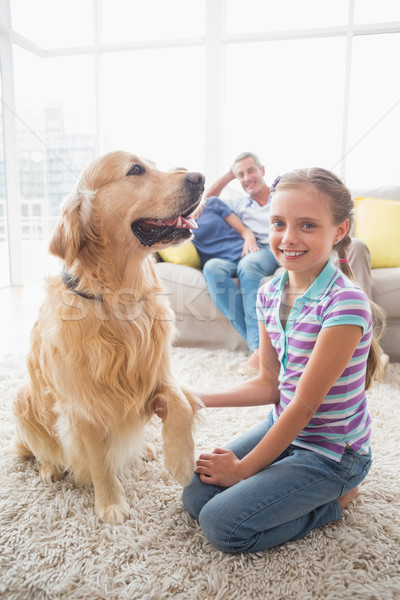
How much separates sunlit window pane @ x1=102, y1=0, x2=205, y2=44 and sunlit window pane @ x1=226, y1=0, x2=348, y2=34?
44 cm

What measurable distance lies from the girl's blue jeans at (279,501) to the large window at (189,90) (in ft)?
14.9

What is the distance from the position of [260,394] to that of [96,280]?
61 cm

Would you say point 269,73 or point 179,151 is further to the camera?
point 179,151

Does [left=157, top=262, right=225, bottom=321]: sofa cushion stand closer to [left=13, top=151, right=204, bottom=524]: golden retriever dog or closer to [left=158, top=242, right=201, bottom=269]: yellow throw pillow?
[left=158, top=242, right=201, bottom=269]: yellow throw pillow

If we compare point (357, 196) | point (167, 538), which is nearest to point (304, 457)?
point (167, 538)

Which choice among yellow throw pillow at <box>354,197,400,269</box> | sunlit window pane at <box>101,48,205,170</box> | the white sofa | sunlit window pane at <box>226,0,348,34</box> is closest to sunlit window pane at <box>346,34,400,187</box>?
sunlit window pane at <box>226,0,348,34</box>

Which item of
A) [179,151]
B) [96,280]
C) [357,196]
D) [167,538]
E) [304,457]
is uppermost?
[179,151]

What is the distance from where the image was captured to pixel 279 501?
1.08 metres

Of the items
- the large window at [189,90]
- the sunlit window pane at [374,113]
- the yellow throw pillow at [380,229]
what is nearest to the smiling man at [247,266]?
the yellow throw pillow at [380,229]

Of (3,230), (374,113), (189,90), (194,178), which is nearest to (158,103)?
(189,90)

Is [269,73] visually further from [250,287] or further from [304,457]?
[304,457]

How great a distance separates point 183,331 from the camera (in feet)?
9.46

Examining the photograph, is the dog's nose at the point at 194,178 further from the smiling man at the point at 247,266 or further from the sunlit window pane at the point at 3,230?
the sunlit window pane at the point at 3,230

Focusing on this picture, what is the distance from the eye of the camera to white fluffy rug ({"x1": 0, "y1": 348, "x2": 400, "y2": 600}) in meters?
0.98
